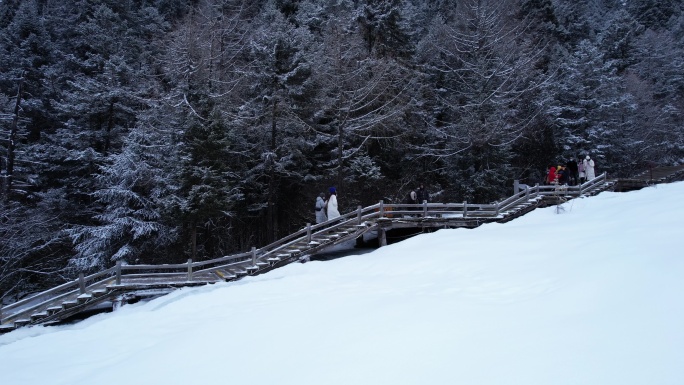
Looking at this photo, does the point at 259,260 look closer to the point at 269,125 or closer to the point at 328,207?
the point at 328,207

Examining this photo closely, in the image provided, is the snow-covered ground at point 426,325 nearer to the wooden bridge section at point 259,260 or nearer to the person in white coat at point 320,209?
the wooden bridge section at point 259,260

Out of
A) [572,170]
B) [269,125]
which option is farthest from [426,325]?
[572,170]

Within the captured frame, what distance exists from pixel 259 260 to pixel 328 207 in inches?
144

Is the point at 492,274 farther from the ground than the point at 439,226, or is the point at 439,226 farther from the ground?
the point at 439,226

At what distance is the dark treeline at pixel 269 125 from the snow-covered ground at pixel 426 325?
10.1 meters

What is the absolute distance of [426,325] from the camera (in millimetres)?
6898

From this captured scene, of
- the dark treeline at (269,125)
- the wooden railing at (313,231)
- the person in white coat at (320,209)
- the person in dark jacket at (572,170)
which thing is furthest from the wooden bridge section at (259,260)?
the dark treeline at (269,125)

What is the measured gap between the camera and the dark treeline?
21.6m

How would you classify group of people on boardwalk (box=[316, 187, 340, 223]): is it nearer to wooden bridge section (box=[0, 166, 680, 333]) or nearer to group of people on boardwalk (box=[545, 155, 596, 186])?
wooden bridge section (box=[0, 166, 680, 333])

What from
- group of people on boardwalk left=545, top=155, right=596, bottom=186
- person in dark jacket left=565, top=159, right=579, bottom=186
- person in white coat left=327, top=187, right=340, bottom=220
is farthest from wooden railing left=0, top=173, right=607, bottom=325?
person in dark jacket left=565, top=159, right=579, bottom=186

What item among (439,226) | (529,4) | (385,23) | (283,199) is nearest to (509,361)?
(439,226)

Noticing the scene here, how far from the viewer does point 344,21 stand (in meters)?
26.4

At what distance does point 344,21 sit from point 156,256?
1706 cm

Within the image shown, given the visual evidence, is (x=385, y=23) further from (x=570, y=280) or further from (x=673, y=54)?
(x=673, y=54)
